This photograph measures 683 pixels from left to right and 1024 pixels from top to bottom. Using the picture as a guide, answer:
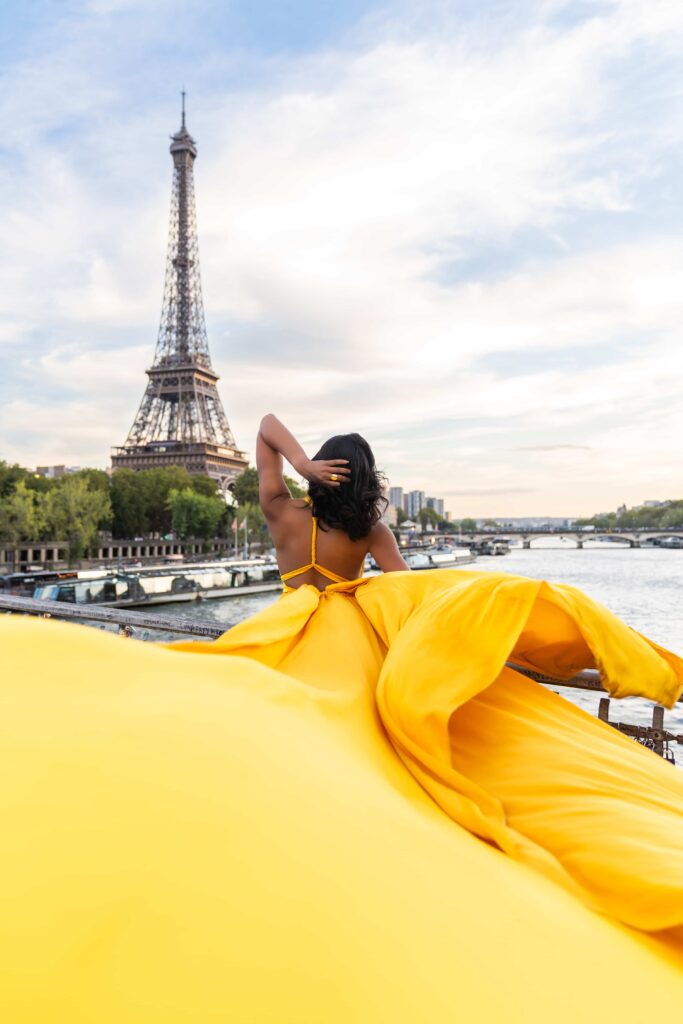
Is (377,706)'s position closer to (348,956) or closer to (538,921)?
(538,921)

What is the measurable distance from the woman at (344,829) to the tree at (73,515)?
126 feet

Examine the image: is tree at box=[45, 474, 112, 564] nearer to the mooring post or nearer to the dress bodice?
the dress bodice

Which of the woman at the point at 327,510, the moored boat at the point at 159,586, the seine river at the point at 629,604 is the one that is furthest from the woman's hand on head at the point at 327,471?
the moored boat at the point at 159,586

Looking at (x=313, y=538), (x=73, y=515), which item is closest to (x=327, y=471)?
(x=313, y=538)

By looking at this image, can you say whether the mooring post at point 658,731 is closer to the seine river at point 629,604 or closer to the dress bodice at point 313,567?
the dress bodice at point 313,567

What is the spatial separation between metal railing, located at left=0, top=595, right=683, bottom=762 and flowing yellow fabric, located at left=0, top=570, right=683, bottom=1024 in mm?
440

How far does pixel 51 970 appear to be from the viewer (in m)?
0.64

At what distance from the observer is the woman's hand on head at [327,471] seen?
6.82ft

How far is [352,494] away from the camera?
2.14m

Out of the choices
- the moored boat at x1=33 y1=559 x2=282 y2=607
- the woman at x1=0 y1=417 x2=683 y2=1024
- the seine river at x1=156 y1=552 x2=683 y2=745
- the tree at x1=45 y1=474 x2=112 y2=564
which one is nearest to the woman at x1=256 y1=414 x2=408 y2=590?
the woman at x1=0 y1=417 x2=683 y2=1024

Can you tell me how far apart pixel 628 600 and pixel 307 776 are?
3240 centimetres

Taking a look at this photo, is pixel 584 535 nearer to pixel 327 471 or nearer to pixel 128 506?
pixel 128 506

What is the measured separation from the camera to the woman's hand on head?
2.08 meters

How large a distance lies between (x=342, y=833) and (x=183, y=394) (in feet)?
200
